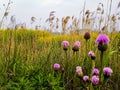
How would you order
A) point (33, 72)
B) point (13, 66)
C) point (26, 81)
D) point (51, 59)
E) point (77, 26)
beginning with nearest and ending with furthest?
point (26, 81) < point (33, 72) < point (13, 66) < point (51, 59) < point (77, 26)

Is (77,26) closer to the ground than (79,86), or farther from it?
farther from it

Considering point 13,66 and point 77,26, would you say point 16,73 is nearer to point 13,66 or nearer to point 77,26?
point 13,66

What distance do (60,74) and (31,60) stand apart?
743 millimetres

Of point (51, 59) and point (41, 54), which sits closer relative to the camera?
point (51, 59)

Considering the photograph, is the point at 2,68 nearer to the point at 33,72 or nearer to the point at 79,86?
the point at 33,72

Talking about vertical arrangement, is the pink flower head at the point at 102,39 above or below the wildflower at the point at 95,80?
above

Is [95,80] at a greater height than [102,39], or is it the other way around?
[102,39]

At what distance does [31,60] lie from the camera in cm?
382

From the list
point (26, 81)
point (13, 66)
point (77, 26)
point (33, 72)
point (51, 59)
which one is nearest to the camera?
point (26, 81)

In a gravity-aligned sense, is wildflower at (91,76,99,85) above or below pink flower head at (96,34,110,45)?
below

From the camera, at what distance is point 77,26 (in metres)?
5.87

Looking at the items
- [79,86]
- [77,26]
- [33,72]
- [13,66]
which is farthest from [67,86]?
[77,26]

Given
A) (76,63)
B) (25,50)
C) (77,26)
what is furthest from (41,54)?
(77,26)

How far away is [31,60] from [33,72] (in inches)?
26.5
